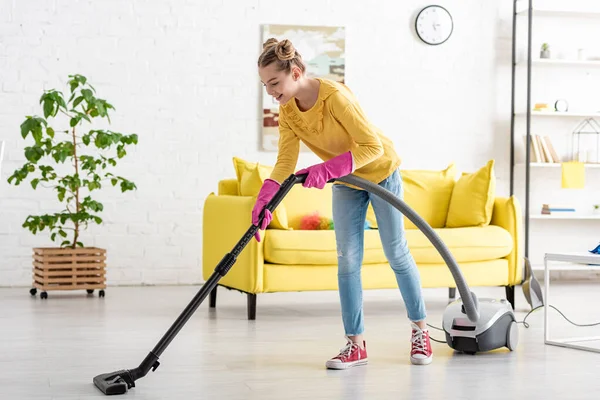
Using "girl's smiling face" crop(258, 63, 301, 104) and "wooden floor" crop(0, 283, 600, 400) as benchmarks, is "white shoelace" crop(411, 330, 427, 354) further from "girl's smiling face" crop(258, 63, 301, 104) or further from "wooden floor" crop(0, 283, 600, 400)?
"girl's smiling face" crop(258, 63, 301, 104)

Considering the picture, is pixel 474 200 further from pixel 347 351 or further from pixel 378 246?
pixel 347 351

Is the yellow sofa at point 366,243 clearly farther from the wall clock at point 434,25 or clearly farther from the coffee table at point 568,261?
the wall clock at point 434,25

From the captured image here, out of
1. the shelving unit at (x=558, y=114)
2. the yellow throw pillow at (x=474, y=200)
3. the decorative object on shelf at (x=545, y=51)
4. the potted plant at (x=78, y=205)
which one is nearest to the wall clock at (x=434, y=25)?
the decorative object on shelf at (x=545, y=51)

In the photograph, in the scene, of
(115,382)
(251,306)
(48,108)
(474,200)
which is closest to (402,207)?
(115,382)

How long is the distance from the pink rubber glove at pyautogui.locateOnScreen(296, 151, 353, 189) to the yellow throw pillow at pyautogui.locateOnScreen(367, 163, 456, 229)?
2.27 m

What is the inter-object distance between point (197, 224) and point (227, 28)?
1279 mm

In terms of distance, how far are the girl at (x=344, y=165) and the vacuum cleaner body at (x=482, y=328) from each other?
0.20 metres

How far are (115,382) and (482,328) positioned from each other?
133 cm

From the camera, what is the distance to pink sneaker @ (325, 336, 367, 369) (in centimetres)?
297

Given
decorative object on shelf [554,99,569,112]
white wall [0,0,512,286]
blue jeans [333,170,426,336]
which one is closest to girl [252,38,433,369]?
blue jeans [333,170,426,336]

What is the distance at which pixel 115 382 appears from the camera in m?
2.57

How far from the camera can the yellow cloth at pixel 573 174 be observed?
6.13 meters

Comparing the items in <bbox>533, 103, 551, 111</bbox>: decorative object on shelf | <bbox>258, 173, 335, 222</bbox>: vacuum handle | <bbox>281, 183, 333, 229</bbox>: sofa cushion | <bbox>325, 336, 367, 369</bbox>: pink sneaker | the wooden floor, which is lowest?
the wooden floor

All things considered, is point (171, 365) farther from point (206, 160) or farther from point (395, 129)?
point (395, 129)
